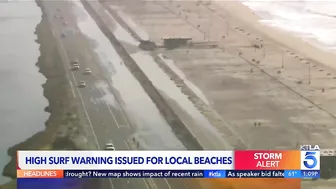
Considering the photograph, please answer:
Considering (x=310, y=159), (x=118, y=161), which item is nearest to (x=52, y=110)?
(x=118, y=161)

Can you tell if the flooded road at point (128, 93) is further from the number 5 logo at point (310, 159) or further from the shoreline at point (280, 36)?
the shoreline at point (280, 36)

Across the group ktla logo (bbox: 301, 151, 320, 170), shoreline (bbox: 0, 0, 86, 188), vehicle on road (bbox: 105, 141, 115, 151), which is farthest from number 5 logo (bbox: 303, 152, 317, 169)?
shoreline (bbox: 0, 0, 86, 188)

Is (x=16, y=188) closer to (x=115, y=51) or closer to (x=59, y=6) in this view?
(x=115, y=51)

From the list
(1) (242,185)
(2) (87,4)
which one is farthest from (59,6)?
(1) (242,185)

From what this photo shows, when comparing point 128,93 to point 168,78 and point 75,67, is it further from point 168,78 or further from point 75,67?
point 75,67

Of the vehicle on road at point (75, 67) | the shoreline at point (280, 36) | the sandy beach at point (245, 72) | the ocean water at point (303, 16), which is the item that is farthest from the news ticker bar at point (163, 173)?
the ocean water at point (303, 16)
